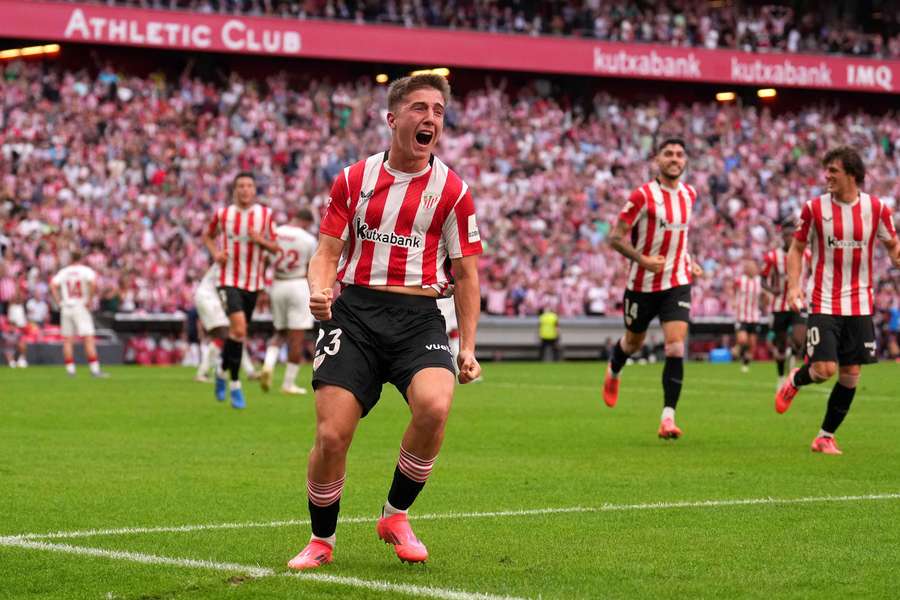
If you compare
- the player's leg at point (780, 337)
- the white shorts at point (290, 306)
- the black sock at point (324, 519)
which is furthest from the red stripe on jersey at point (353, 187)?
the player's leg at point (780, 337)

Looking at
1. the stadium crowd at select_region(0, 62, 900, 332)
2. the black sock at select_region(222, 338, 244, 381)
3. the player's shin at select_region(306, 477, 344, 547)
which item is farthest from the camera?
the stadium crowd at select_region(0, 62, 900, 332)

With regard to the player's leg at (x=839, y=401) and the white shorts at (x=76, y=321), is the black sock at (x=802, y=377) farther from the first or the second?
the white shorts at (x=76, y=321)

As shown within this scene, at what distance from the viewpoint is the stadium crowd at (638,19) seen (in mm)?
41625

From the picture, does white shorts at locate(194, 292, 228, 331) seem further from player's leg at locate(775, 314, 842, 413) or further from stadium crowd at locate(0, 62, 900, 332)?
player's leg at locate(775, 314, 842, 413)

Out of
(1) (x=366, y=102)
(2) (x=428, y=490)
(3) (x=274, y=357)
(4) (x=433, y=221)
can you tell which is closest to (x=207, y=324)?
(3) (x=274, y=357)

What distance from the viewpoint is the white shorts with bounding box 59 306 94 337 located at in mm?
25766

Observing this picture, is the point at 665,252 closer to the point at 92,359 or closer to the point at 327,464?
the point at 327,464

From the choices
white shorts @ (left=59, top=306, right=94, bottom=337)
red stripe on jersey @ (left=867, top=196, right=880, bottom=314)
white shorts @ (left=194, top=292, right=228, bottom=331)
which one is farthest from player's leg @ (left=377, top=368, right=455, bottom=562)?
white shorts @ (left=59, top=306, right=94, bottom=337)

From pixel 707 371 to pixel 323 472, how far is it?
22617 mm

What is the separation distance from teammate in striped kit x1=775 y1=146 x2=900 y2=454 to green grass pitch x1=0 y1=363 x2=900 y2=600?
2.85 feet

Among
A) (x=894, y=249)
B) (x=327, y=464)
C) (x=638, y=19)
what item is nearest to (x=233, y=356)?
(x=894, y=249)

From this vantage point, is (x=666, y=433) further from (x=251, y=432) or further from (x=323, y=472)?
(x=323, y=472)

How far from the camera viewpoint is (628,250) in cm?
1294

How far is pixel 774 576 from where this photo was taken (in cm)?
619
